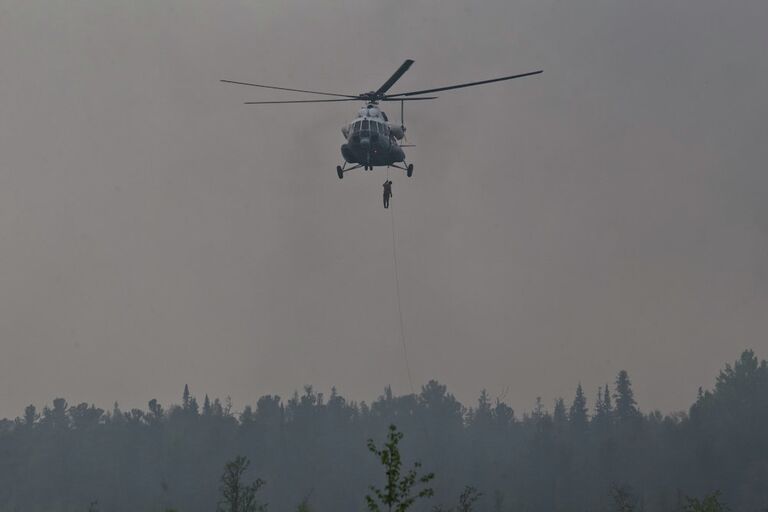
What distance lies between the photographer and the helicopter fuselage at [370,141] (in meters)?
58.8

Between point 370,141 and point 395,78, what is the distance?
3032 mm

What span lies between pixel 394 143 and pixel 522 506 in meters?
138

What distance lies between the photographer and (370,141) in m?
58.7

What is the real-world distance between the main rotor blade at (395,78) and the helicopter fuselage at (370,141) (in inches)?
53.9

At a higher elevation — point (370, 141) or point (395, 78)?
point (395, 78)

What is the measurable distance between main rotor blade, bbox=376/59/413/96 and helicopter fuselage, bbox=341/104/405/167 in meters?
1.37

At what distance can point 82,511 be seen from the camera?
199750 mm

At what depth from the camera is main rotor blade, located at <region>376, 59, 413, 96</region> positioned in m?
55.7

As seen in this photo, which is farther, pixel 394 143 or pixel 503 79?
pixel 394 143

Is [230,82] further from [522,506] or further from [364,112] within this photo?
[522,506]

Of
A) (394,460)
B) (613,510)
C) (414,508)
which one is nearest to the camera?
(394,460)

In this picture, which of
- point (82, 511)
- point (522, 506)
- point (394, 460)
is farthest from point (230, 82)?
point (82, 511)

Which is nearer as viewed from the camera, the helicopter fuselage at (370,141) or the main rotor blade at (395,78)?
the main rotor blade at (395,78)

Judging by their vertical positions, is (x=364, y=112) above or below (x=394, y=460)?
above
